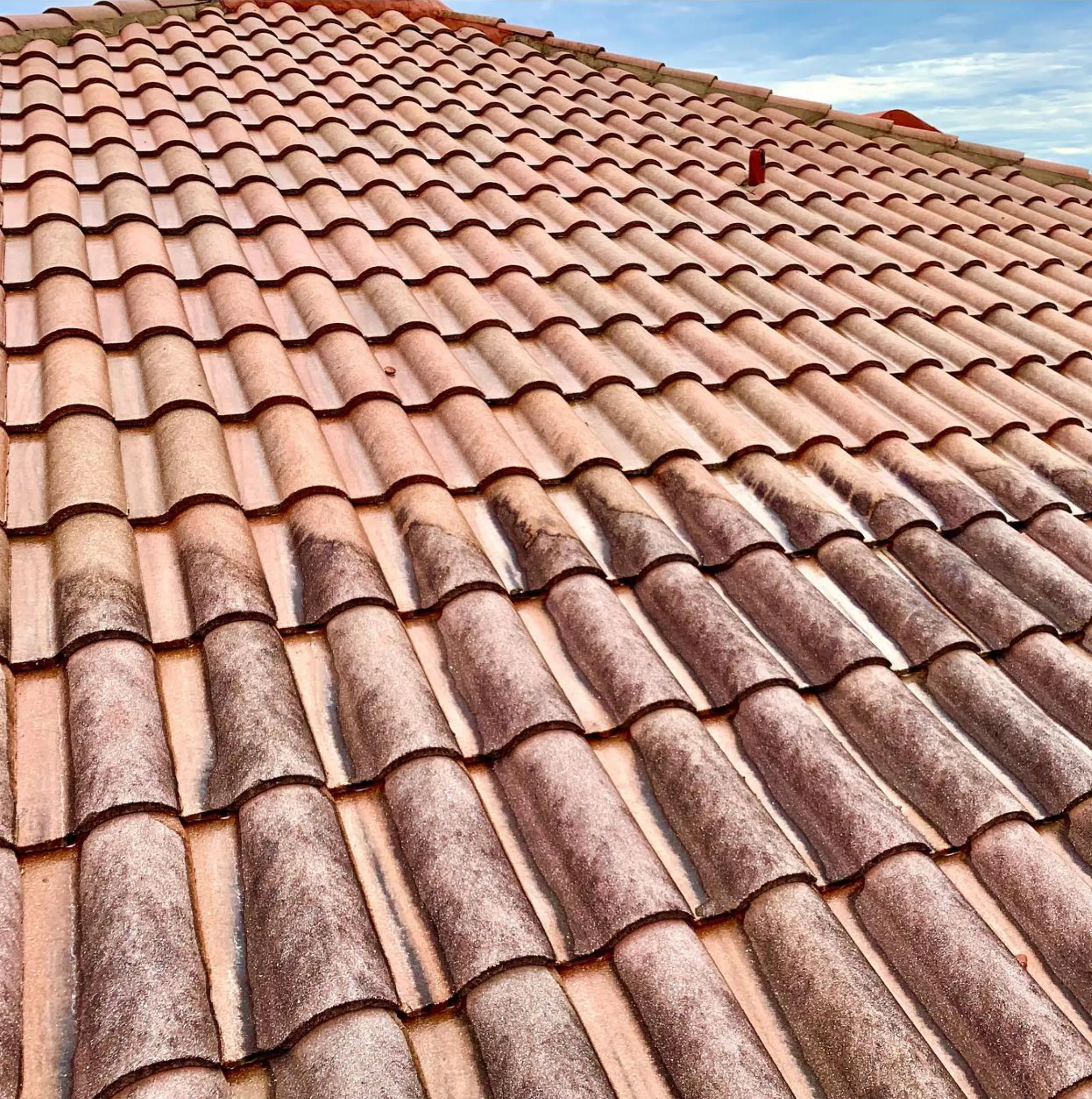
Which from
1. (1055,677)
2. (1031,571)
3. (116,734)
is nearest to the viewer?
(116,734)

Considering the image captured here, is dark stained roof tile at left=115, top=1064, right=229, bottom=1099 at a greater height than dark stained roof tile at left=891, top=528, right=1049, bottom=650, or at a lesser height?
greater

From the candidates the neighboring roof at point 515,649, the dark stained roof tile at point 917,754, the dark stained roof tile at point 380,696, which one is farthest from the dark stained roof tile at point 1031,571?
the dark stained roof tile at point 380,696

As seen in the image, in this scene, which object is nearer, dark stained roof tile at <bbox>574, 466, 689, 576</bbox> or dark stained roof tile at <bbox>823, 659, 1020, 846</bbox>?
dark stained roof tile at <bbox>823, 659, 1020, 846</bbox>

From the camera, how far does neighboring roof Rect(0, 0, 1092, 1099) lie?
1.66 m

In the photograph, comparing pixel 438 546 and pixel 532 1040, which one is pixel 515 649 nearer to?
pixel 438 546

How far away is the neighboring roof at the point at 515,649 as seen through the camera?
166cm

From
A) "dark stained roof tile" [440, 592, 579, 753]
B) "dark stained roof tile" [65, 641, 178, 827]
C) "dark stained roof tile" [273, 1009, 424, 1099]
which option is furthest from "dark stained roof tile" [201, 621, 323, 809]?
"dark stained roof tile" [273, 1009, 424, 1099]

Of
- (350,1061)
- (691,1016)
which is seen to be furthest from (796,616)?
(350,1061)

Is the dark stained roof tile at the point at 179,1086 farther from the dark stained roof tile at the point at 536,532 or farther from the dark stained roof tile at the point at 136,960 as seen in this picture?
the dark stained roof tile at the point at 536,532

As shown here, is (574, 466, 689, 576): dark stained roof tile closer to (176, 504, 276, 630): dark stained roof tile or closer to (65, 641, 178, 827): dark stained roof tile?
(176, 504, 276, 630): dark stained roof tile

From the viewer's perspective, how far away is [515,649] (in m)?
2.27

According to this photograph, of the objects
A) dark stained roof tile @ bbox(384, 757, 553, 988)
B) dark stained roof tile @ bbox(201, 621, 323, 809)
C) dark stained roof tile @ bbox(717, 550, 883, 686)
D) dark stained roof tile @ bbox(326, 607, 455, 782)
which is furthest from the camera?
dark stained roof tile @ bbox(717, 550, 883, 686)

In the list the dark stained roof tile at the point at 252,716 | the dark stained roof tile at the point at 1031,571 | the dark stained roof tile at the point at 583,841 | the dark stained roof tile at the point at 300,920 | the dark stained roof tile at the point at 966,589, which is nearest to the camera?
the dark stained roof tile at the point at 300,920

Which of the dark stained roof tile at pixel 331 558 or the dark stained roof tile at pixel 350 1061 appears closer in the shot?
the dark stained roof tile at pixel 350 1061
